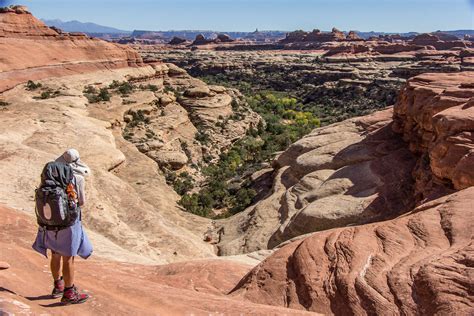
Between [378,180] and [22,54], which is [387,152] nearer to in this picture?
[378,180]

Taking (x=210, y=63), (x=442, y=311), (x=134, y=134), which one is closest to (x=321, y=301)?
(x=442, y=311)

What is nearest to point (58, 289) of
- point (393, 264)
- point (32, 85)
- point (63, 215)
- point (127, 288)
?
point (63, 215)

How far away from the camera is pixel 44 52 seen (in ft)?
159

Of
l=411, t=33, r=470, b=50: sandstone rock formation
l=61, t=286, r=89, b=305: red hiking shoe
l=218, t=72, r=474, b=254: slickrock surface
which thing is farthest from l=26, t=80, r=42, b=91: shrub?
l=411, t=33, r=470, b=50: sandstone rock formation

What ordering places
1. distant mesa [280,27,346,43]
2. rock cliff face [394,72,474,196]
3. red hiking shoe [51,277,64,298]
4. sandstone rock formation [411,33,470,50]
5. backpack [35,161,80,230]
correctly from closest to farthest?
backpack [35,161,80,230] < red hiking shoe [51,277,64,298] < rock cliff face [394,72,474,196] < sandstone rock formation [411,33,470,50] < distant mesa [280,27,346,43]

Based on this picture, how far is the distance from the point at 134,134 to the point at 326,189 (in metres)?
19.3

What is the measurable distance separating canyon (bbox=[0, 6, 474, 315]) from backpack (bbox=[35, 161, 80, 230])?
1085 millimetres

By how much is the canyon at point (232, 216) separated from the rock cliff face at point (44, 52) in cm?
23

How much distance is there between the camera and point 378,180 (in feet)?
63.0

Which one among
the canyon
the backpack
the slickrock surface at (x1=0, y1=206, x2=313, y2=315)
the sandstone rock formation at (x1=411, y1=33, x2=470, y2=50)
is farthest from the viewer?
the sandstone rock formation at (x1=411, y1=33, x2=470, y2=50)

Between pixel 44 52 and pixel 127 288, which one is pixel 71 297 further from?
pixel 44 52

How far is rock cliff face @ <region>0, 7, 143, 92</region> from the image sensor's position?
141 ft

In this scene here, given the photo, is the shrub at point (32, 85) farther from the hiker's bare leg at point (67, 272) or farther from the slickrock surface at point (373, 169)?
the hiker's bare leg at point (67, 272)

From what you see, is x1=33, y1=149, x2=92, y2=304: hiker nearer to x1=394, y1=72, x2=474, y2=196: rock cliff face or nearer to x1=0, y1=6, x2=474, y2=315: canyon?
x1=0, y1=6, x2=474, y2=315: canyon
